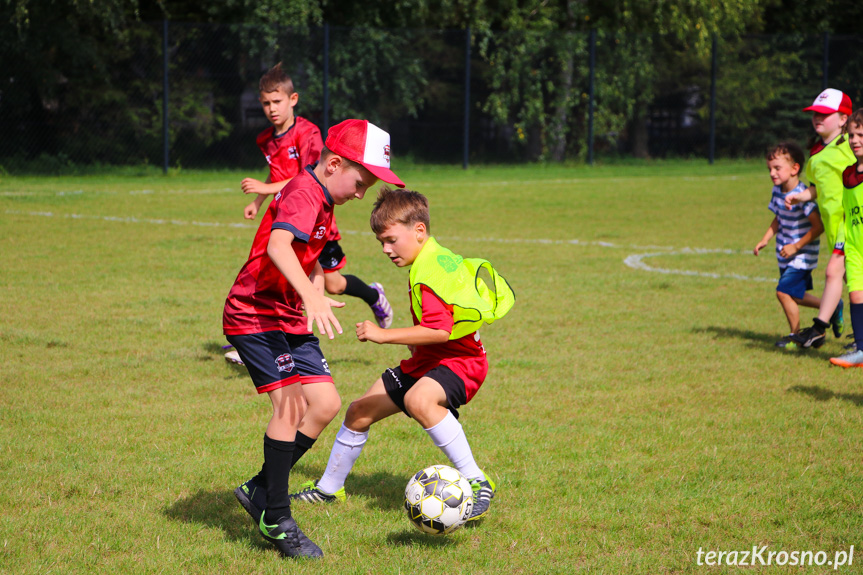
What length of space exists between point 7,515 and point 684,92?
26333mm

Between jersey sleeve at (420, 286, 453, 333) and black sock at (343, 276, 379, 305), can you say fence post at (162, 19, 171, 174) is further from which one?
jersey sleeve at (420, 286, 453, 333)

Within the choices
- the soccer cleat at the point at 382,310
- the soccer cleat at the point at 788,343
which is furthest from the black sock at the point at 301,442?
the soccer cleat at the point at 788,343

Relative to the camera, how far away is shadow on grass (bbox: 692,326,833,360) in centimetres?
670

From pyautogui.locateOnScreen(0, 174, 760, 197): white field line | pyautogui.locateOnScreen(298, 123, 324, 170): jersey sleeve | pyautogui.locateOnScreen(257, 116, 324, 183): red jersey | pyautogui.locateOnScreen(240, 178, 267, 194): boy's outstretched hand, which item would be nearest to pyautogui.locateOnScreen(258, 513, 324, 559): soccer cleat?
pyautogui.locateOnScreen(240, 178, 267, 194): boy's outstretched hand

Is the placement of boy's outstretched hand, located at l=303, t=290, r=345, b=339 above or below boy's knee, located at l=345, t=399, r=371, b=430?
above

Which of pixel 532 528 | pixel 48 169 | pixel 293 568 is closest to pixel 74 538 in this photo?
pixel 293 568

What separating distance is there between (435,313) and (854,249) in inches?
162

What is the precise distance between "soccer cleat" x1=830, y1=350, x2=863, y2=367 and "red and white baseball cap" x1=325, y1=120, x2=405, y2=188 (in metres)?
4.24

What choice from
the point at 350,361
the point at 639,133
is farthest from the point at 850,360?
the point at 639,133

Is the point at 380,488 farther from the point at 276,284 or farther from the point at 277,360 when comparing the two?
the point at 276,284

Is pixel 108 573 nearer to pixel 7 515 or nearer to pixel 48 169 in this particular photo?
pixel 7 515

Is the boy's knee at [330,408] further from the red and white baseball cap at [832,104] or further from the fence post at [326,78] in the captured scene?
the fence post at [326,78]

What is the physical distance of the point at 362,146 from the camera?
11.2 feet

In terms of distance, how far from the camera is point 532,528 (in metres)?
3.67
